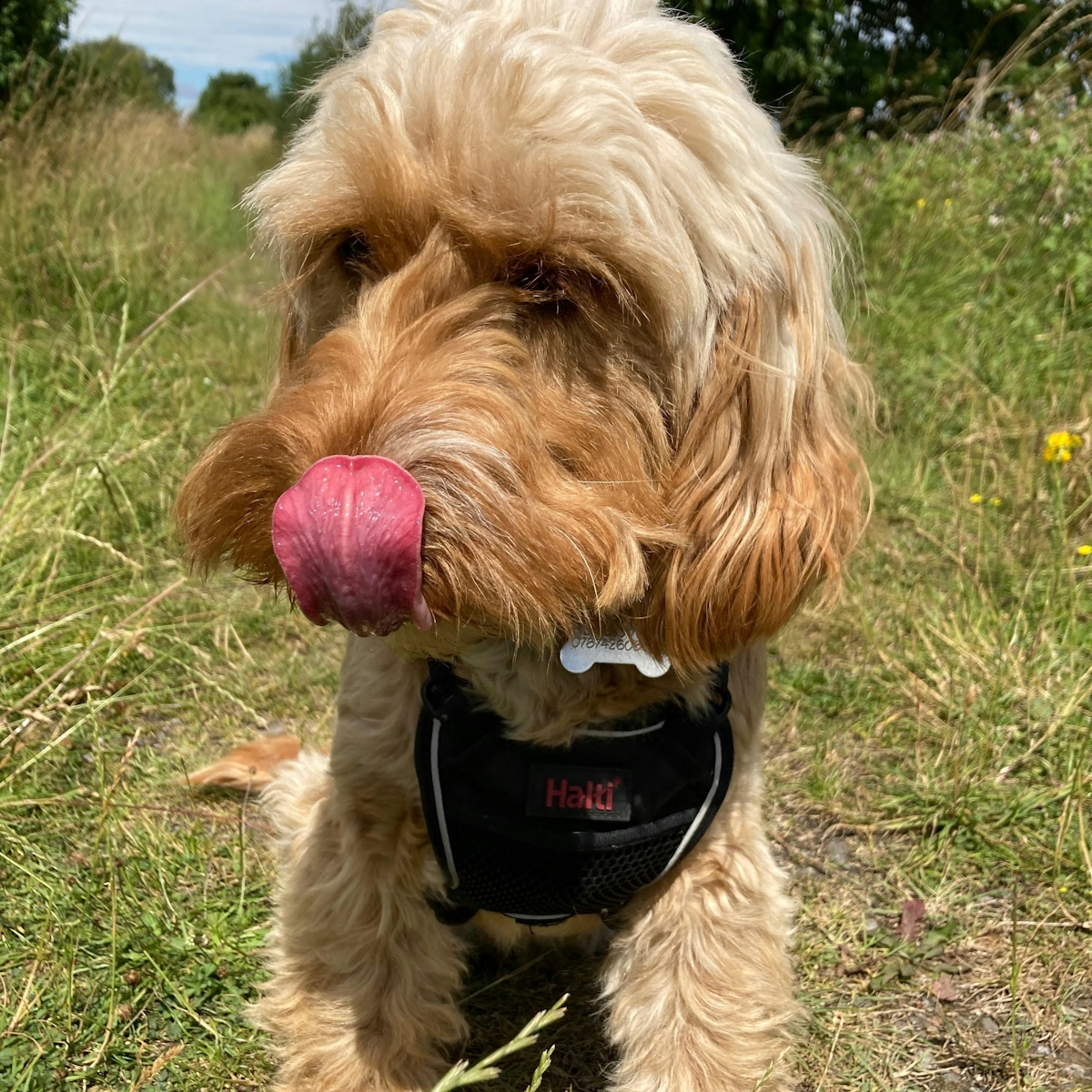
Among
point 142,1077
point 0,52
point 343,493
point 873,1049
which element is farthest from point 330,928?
point 0,52

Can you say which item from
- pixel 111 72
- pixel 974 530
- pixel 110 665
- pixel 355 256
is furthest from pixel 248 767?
pixel 111 72

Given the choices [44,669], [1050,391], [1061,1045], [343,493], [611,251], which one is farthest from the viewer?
[1050,391]

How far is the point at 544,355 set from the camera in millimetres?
1521

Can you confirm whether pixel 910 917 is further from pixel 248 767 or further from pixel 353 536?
pixel 353 536

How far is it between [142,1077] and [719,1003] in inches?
43.2

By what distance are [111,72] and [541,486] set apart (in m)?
6.64

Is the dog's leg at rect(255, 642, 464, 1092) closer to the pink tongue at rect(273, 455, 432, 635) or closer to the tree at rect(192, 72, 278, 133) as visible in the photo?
the pink tongue at rect(273, 455, 432, 635)

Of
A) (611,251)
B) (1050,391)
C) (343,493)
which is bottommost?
(1050,391)

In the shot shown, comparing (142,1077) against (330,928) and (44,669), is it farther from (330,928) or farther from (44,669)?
(44,669)

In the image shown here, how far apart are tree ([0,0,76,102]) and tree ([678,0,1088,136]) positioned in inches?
185

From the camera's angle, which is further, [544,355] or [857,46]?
[857,46]

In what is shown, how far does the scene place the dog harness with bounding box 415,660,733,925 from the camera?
5.49ft

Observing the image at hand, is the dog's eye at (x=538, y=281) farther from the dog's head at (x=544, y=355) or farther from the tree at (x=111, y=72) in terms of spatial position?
the tree at (x=111, y=72)

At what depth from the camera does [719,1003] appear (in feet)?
5.75
